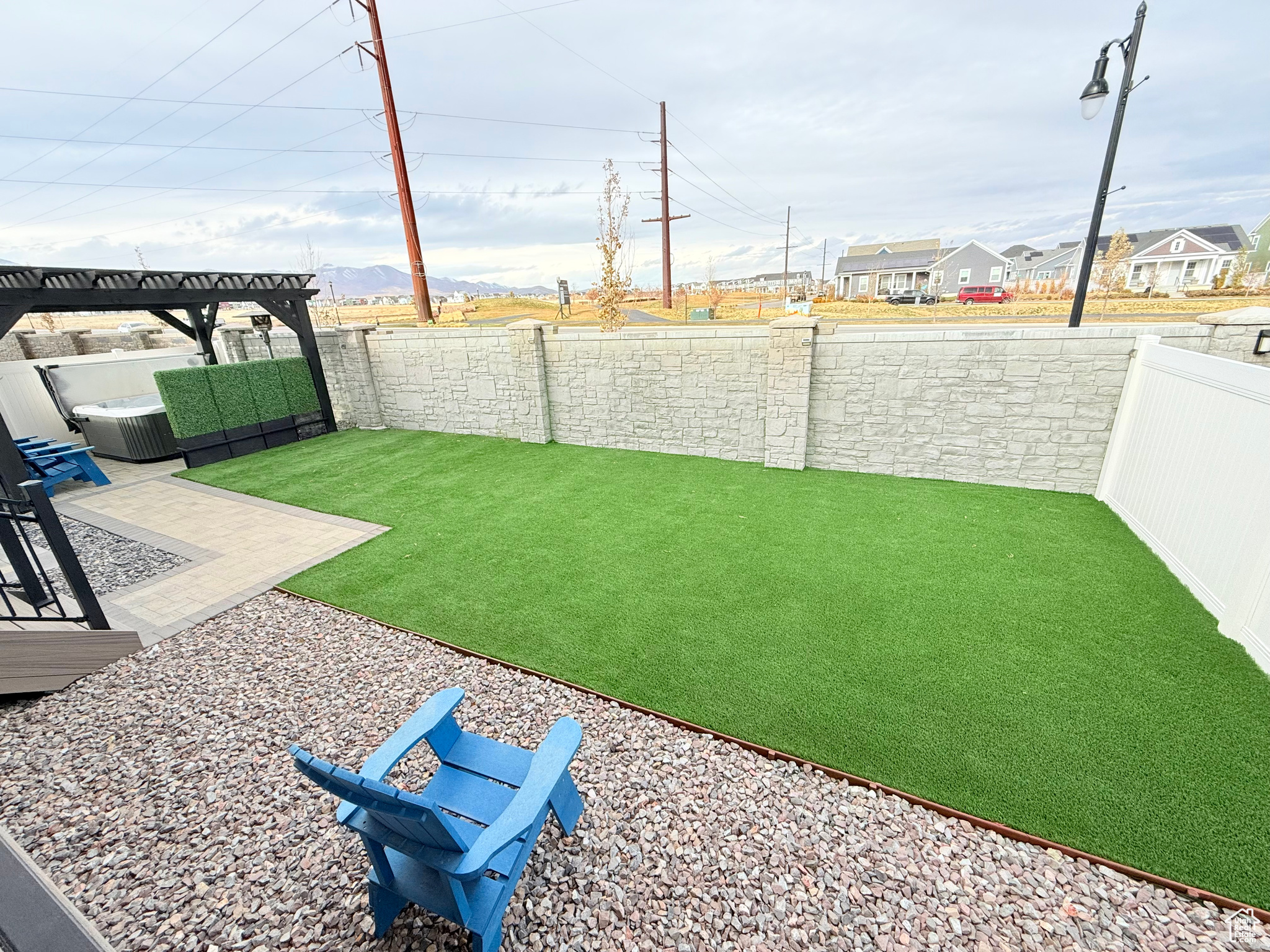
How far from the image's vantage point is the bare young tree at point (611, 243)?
643 inches

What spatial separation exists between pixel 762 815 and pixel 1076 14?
9.87 meters

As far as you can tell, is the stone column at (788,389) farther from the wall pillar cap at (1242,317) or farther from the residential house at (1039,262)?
the residential house at (1039,262)

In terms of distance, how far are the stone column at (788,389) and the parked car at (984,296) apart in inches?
1295

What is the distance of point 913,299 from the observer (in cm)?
3628

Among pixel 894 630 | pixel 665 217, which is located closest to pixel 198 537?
pixel 894 630

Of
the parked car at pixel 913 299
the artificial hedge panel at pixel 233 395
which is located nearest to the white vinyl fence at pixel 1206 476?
the artificial hedge panel at pixel 233 395

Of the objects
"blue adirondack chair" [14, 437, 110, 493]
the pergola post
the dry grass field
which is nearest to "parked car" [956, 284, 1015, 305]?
the dry grass field

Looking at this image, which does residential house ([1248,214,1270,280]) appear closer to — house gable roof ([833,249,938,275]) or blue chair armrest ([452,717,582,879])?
house gable roof ([833,249,938,275])

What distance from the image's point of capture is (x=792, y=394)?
720cm

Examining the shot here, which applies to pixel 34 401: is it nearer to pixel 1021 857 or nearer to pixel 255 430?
pixel 255 430

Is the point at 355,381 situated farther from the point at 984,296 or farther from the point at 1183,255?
the point at 1183,255

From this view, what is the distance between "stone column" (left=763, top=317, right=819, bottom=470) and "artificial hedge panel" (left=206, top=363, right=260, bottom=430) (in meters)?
9.73

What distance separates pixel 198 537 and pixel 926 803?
25.5 ft

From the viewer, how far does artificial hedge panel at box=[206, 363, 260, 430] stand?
9031mm
